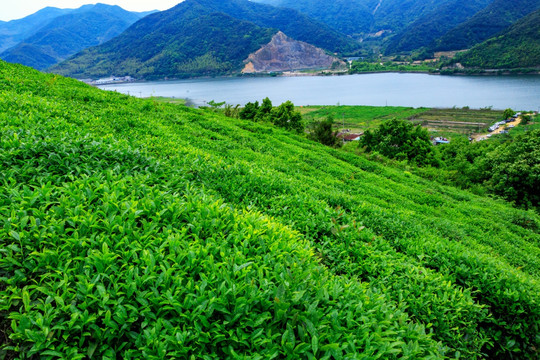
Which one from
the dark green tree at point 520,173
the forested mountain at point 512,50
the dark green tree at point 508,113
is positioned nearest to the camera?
the dark green tree at point 520,173

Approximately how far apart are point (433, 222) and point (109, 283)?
315 inches

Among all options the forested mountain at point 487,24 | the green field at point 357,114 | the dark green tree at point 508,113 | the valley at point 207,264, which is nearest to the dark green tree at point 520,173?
the valley at point 207,264

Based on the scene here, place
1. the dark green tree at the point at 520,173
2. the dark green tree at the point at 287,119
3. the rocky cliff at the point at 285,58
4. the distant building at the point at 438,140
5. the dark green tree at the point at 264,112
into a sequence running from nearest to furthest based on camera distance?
1. the dark green tree at the point at 520,173
2. the dark green tree at the point at 287,119
3. the dark green tree at the point at 264,112
4. the distant building at the point at 438,140
5. the rocky cliff at the point at 285,58

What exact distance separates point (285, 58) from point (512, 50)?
353 feet

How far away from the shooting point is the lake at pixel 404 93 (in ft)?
255

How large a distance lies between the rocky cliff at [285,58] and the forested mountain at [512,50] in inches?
2919

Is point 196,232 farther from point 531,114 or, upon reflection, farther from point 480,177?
point 531,114

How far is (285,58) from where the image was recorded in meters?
174

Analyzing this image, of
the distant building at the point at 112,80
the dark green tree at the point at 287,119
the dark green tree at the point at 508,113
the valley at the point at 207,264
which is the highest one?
the distant building at the point at 112,80

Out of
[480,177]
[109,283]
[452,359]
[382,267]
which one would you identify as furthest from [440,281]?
[480,177]

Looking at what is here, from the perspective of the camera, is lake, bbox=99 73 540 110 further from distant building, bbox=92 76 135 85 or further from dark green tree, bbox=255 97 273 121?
distant building, bbox=92 76 135 85

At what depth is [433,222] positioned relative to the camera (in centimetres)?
784

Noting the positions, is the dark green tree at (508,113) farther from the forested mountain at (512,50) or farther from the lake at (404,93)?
Answer: the forested mountain at (512,50)

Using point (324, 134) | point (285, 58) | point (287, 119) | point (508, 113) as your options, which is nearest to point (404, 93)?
point (508, 113)
